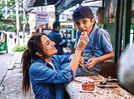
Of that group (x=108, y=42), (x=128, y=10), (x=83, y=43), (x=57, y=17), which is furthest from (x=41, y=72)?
(x=57, y=17)

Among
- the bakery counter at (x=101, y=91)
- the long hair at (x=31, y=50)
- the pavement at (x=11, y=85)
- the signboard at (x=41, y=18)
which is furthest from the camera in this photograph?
the signboard at (x=41, y=18)

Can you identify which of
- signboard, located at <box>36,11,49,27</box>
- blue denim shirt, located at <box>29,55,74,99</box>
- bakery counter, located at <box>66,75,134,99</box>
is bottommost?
bakery counter, located at <box>66,75,134,99</box>

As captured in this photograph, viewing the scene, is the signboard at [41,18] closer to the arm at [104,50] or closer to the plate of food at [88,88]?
the arm at [104,50]

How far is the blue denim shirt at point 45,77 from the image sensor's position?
1.71 metres

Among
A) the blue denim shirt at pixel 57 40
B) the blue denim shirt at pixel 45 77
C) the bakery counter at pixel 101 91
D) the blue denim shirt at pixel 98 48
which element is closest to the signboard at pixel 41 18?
the blue denim shirt at pixel 57 40

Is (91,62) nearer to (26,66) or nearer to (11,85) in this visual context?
(26,66)

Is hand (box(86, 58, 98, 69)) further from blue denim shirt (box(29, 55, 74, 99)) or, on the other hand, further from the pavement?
the pavement

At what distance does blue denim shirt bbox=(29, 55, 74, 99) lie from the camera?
1713 mm

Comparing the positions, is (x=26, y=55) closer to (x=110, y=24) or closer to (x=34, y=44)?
(x=34, y=44)

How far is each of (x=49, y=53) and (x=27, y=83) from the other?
335 millimetres

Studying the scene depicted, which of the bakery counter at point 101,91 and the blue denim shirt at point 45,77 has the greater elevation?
the blue denim shirt at point 45,77

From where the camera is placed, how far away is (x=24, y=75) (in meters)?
1.88

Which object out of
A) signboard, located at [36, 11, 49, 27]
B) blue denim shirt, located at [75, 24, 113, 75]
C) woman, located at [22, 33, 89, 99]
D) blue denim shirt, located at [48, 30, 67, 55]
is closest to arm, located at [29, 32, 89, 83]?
woman, located at [22, 33, 89, 99]

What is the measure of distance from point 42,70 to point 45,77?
0.06 metres
